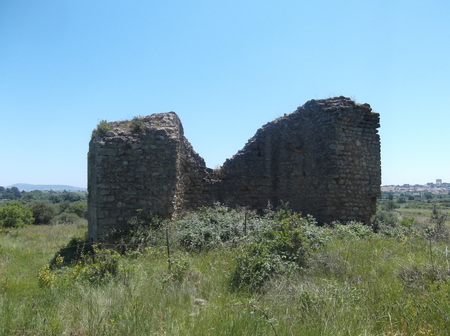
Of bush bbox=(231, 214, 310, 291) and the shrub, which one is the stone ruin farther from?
bush bbox=(231, 214, 310, 291)

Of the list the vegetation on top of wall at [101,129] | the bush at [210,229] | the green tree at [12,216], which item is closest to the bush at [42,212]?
the green tree at [12,216]

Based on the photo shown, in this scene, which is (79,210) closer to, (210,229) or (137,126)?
(137,126)

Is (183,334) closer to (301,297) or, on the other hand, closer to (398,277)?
(301,297)

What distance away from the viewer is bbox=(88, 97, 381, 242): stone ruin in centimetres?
901

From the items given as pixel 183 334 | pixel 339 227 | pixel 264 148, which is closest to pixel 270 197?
pixel 264 148

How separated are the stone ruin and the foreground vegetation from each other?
200 centimetres

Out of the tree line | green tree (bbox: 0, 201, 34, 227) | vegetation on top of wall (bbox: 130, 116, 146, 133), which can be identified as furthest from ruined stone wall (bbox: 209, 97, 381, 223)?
the tree line

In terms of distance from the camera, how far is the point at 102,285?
5172 mm

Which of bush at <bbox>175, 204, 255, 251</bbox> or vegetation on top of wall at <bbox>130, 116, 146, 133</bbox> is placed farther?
vegetation on top of wall at <bbox>130, 116, 146, 133</bbox>

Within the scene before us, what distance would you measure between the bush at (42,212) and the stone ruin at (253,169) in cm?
1836

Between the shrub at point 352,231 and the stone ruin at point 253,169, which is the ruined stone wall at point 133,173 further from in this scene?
the shrub at point 352,231

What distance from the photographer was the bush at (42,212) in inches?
1032

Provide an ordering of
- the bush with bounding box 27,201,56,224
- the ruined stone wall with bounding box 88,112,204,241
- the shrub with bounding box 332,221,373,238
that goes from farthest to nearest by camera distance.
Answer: the bush with bounding box 27,201,56,224, the ruined stone wall with bounding box 88,112,204,241, the shrub with bounding box 332,221,373,238

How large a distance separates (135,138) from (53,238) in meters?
7.31
